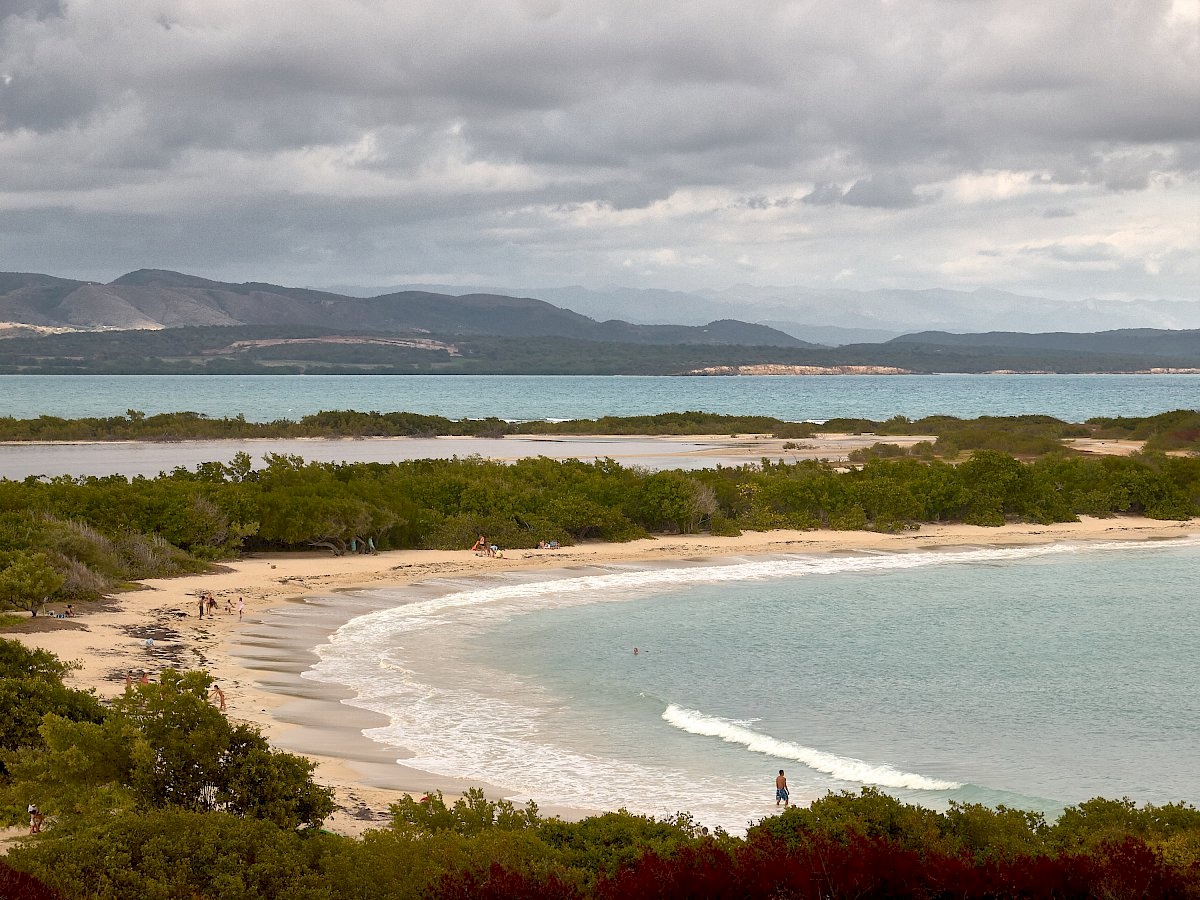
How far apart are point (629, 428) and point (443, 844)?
9019 centimetres

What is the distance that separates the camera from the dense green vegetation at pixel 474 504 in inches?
1220

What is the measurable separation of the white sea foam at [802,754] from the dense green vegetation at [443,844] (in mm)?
4801

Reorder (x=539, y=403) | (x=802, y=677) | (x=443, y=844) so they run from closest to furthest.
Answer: (x=443, y=844)
(x=802, y=677)
(x=539, y=403)

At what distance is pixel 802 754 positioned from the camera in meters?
18.2

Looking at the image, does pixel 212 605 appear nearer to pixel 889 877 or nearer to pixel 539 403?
pixel 889 877

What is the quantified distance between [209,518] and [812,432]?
6733 cm

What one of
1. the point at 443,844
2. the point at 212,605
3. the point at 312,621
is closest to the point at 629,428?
the point at 312,621

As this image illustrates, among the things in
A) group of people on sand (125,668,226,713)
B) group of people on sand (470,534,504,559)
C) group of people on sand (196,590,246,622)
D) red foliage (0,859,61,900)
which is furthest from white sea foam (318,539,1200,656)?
red foliage (0,859,61,900)

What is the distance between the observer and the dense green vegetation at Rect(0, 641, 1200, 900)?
9344mm

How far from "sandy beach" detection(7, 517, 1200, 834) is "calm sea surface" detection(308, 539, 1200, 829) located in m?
0.87

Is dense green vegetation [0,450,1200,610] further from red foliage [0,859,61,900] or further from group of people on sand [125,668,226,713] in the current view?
red foliage [0,859,61,900]

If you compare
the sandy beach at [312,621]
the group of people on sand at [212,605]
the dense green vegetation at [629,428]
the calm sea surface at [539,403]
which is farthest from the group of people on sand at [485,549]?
the calm sea surface at [539,403]

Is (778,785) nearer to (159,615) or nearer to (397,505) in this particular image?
(159,615)

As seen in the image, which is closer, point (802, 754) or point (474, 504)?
point (802, 754)
